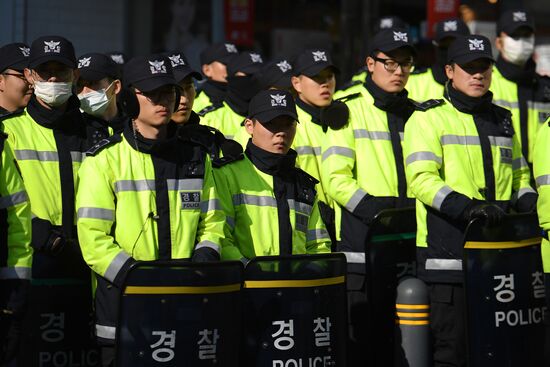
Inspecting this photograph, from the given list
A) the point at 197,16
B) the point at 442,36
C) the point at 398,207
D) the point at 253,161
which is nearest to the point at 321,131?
the point at 398,207

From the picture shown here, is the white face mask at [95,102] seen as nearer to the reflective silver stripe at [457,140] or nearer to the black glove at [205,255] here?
the black glove at [205,255]

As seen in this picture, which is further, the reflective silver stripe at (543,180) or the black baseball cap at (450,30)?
the black baseball cap at (450,30)

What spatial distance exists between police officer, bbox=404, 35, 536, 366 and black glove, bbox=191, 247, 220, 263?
177cm

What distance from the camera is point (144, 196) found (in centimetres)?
680

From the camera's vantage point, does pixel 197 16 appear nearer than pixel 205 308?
No

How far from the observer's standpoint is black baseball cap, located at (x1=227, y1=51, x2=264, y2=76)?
1062cm

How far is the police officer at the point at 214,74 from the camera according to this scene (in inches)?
433

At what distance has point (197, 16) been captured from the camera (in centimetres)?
1588

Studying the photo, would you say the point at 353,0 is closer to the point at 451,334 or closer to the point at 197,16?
the point at 197,16

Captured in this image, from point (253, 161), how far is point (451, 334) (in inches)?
72.4

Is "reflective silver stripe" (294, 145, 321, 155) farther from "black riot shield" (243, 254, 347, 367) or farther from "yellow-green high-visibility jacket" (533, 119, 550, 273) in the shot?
"black riot shield" (243, 254, 347, 367)

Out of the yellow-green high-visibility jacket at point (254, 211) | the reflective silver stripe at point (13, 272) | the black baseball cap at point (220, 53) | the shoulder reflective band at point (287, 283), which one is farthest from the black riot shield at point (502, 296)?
the black baseball cap at point (220, 53)

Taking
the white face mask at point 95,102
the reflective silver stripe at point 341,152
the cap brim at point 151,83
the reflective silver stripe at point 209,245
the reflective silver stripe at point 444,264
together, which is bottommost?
the reflective silver stripe at point 444,264

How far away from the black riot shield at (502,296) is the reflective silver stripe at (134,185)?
2099 millimetres
